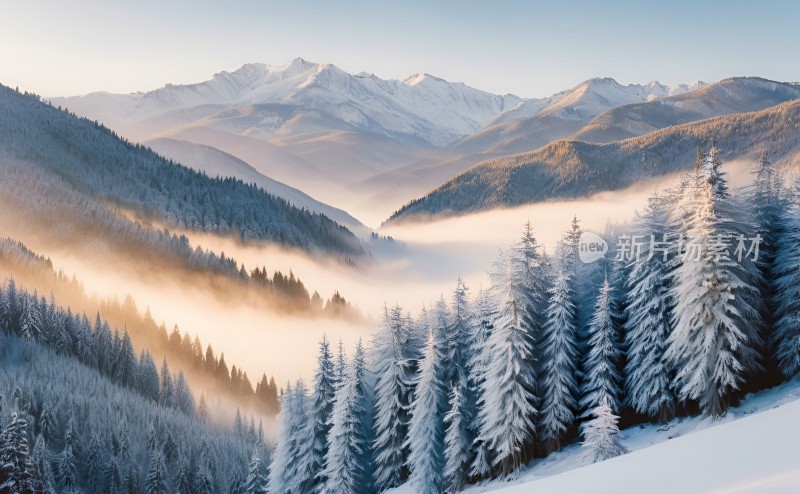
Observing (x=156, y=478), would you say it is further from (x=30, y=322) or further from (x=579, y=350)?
(x=579, y=350)

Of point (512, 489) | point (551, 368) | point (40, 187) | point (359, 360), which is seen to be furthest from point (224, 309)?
point (512, 489)

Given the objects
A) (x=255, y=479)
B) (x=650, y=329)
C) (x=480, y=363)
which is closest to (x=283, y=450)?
(x=480, y=363)

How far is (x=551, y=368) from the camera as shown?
33.9 meters

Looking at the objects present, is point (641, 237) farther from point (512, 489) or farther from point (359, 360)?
point (512, 489)

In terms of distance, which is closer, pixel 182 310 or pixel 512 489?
pixel 512 489

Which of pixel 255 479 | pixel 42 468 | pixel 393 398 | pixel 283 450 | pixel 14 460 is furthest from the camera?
pixel 42 468

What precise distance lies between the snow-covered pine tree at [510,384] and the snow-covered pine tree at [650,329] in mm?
6249

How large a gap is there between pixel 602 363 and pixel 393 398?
48.3 feet

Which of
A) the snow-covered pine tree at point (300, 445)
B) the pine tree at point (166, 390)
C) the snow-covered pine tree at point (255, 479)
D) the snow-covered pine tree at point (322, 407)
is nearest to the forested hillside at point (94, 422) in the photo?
the pine tree at point (166, 390)

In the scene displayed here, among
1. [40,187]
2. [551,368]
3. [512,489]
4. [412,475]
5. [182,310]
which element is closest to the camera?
[512,489]

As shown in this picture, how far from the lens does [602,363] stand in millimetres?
32719

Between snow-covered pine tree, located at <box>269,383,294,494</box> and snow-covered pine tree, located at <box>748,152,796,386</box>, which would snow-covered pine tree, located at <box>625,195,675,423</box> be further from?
snow-covered pine tree, located at <box>269,383,294,494</box>

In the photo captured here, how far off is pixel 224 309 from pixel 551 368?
158 m

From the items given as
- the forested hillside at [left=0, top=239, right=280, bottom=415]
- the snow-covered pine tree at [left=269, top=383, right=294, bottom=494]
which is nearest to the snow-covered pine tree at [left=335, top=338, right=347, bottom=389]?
the snow-covered pine tree at [left=269, top=383, right=294, bottom=494]
